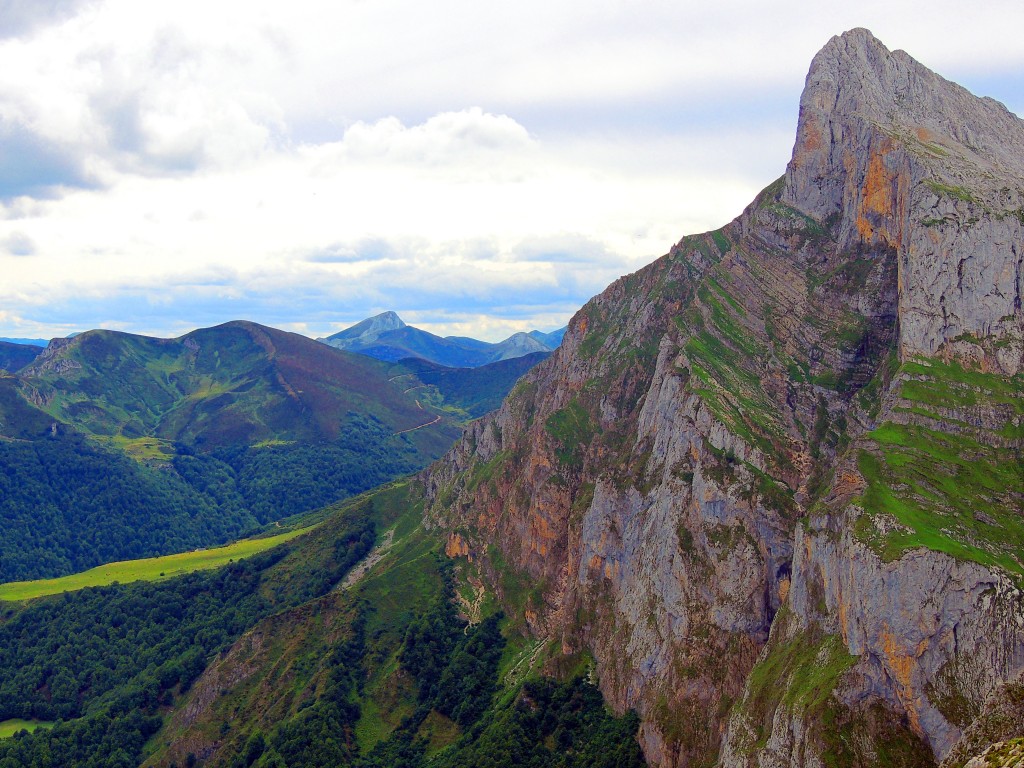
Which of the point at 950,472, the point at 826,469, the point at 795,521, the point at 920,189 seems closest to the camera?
the point at 950,472

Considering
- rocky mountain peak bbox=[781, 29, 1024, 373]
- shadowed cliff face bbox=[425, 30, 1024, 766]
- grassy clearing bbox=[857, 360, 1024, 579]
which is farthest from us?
rocky mountain peak bbox=[781, 29, 1024, 373]

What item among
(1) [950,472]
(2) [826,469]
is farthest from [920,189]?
(1) [950,472]

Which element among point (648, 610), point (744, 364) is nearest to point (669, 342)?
point (744, 364)

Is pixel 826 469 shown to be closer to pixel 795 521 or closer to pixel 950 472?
pixel 795 521

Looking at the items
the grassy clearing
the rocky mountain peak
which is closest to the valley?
the grassy clearing

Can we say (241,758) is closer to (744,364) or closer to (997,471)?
(744,364)

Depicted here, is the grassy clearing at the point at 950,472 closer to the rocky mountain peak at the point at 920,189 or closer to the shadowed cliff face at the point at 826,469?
the shadowed cliff face at the point at 826,469

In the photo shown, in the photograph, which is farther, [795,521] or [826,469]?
[826,469]

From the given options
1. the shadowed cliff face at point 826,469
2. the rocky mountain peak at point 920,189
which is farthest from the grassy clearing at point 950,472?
the rocky mountain peak at point 920,189

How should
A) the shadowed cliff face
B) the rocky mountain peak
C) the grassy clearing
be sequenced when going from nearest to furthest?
the shadowed cliff face → the grassy clearing → the rocky mountain peak

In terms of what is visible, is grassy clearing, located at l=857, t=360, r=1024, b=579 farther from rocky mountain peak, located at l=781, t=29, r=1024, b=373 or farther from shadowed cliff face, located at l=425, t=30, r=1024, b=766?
rocky mountain peak, located at l=781, t=29, r=1024, b=373
